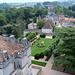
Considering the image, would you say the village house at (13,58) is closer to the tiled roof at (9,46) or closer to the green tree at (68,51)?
the tiled roof at (9,46)

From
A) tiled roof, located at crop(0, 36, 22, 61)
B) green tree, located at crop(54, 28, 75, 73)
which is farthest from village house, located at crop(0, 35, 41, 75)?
green tree, located at crop(54, 28, 75, 73)

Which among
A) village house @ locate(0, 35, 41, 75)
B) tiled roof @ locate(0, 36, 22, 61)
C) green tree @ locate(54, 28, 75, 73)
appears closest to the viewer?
village house @ locate(0, 35, 41, 75)

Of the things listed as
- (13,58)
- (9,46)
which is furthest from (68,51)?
(9,46)

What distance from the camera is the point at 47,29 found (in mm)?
67500

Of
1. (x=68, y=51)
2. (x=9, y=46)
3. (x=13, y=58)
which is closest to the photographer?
(x=13, y=58)

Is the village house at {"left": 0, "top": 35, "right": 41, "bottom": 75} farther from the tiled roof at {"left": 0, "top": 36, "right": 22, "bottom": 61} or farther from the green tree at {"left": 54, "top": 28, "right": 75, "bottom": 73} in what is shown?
the green tree at {"left": 54, "top": 28, "right": 75, "bottom": 73}

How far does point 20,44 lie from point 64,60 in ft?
33.8

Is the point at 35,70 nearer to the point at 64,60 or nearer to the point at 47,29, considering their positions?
the point at 64,60

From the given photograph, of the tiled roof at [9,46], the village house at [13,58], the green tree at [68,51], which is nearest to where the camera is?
the village house at [13,58]

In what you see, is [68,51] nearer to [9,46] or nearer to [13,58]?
[13,58]

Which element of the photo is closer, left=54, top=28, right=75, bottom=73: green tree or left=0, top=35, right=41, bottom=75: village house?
left=0, top=35, right=41, bottom=75: village house

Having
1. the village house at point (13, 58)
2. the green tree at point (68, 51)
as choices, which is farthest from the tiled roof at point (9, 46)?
the green tree at point (68, 51)

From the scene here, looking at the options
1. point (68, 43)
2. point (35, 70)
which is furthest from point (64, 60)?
point (35, 70)

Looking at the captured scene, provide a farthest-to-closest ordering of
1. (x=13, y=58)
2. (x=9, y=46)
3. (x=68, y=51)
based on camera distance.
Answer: (x=68, y=51) < (x=9, y=46) < (x=13, y=58)
